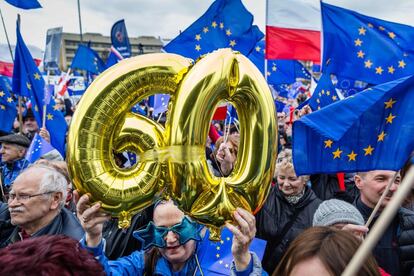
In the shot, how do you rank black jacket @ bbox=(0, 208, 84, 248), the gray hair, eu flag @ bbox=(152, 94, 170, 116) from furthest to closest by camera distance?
eu flag @ bbox=(152, 94, 170, 116) < the gray hair < black jacket @ bbox=(0, 208, 84, 248)

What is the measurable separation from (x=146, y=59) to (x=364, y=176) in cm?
215

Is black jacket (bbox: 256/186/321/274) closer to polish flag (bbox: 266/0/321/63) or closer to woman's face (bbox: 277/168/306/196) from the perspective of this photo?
woman's face (bbox: 277/168/306/196)

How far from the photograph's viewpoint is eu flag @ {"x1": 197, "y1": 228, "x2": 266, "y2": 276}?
202 cm

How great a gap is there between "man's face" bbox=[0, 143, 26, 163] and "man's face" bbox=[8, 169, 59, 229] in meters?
2.37

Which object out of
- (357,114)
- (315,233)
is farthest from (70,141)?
(357,114)

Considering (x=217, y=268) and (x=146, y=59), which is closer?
(x=146, y=59)

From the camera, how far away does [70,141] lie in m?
1.34

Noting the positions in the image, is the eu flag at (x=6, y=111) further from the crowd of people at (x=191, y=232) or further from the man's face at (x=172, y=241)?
the man's face at (x=172, y=241)

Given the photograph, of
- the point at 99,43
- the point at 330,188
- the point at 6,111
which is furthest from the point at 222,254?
the point at 99,43

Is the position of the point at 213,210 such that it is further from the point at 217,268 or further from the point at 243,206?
the point at 217,268

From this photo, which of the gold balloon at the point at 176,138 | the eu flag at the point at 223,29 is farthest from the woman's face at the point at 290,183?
the eu flag at the point at 223,29

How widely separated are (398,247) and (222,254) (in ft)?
4.07

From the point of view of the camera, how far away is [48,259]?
125 cm

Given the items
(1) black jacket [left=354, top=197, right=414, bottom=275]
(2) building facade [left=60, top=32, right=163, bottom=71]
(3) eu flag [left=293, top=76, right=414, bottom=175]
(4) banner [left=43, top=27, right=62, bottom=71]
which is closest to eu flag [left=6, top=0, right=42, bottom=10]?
(4) banner [left=43, top=27, right=62, bottom=71]
